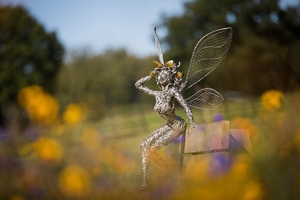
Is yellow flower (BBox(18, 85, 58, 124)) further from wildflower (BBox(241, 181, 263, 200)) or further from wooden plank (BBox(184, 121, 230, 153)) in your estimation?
wildflower (BBox(241, 181, 263, 200))

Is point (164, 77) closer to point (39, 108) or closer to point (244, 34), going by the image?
point (39, 108)

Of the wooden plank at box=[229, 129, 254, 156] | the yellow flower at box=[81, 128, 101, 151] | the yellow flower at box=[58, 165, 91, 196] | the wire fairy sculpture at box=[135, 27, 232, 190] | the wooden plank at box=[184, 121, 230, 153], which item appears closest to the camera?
the yellow flower at box=[58, 165, 91, 196]

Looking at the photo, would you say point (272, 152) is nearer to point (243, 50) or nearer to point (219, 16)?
point (243, 50)

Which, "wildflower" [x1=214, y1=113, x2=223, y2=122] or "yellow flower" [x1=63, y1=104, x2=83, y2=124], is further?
"wildflower" [x1=214, y1=113, x2=223, y2=122]

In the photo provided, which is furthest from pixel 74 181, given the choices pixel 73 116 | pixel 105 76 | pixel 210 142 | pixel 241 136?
pixel 105 76

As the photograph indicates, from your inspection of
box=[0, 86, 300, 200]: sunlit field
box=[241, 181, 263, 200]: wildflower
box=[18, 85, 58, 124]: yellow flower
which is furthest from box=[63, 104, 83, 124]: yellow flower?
box=[241, 181, 263, 200]: wildflower

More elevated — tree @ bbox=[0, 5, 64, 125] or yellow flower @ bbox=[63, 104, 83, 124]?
tree @ bbox=[0, 5, 64, 125]
